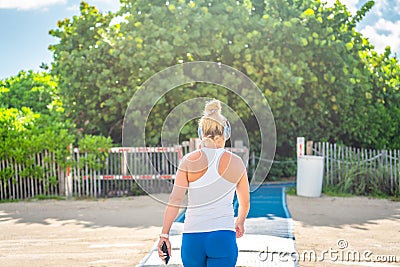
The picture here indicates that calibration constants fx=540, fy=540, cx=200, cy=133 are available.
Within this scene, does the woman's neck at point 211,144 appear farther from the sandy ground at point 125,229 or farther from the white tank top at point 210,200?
the sandy ground at point 125,229

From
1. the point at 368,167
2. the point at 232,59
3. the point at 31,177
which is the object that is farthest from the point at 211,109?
the point at 232,59

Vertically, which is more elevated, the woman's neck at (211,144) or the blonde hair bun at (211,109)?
the blonde hair bun at (211,109)

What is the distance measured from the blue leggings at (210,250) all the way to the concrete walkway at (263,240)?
115 inches

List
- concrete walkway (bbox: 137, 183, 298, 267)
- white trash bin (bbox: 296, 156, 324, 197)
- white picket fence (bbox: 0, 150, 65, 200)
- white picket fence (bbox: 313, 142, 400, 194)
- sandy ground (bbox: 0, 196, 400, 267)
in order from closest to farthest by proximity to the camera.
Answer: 1. concrete walkway (bbox: 137, 183, 298, 267)
2. sandy ground (bbox: 0, 196, 400, 267)
3. white trash bin (bbox: 296, 156, 324, 197)
4. white picket fence (bbox: 0, 150, 65, 200)
5. white picket fence (bbox: 313, 142, 400, 194)

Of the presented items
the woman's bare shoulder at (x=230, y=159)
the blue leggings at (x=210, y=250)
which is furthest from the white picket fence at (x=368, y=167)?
the blue leggings at (x=210, y=250)

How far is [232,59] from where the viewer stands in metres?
17.9

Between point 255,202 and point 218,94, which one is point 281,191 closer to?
point 255,202

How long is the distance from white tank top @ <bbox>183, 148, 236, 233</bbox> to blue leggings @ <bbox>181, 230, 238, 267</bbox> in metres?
0.05

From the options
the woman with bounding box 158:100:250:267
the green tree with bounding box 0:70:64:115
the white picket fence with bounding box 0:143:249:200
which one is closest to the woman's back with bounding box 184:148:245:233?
the woman with bounding box 158:100:250:267

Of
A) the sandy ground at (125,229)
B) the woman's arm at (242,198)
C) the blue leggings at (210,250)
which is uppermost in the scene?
the woman's arm at (242,198)

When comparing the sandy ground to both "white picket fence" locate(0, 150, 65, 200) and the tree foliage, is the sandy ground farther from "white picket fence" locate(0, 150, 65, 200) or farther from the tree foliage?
the tree foliage

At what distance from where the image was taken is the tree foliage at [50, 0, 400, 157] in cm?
1702

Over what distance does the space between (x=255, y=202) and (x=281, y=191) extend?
99.9 inches

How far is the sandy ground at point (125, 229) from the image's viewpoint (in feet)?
25.5
